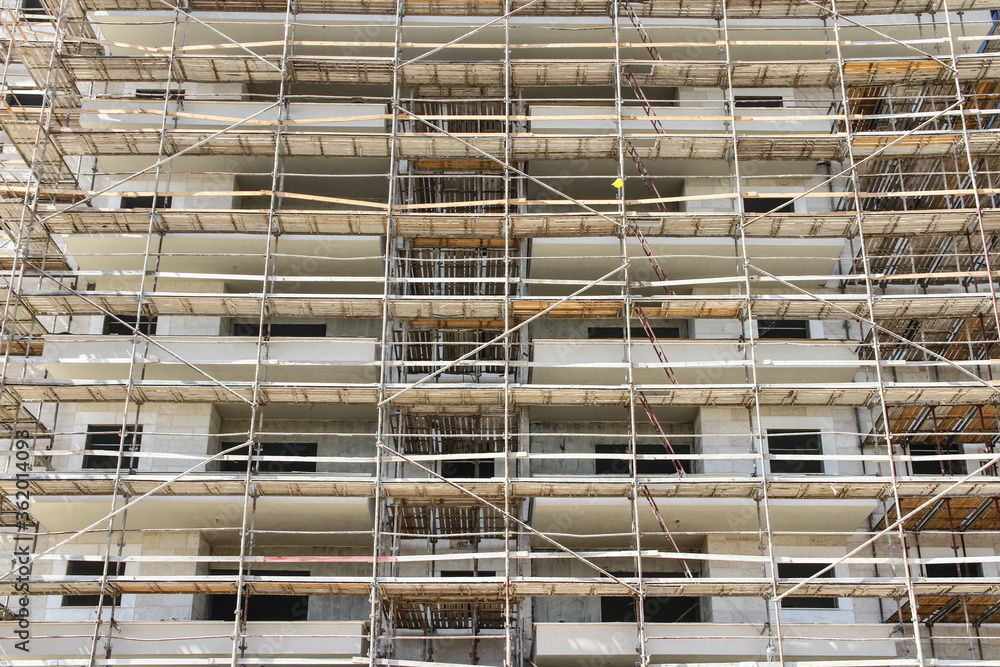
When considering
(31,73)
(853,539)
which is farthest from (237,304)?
(853,539)

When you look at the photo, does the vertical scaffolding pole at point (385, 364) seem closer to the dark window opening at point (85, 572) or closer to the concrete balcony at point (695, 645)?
the concrete balcony at point (695, 645)

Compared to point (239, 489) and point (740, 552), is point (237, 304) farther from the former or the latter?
point (740, 552)

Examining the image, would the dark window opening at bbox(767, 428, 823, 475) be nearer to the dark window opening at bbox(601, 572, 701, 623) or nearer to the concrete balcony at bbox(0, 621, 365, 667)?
→ the dark window opening at bbox(601, 572, 701, 623)

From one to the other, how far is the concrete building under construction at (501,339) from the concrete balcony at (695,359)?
80 mm

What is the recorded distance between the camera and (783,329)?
24.7 m

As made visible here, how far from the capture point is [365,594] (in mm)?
20281

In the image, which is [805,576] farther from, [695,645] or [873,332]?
[873,332]

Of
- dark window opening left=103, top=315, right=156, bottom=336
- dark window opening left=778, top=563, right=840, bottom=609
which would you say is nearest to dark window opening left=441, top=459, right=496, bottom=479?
dark window opening left=778, top=563, right=840, bottom=609

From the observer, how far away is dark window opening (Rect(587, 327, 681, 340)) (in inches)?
983

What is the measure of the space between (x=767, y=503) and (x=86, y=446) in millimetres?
14018

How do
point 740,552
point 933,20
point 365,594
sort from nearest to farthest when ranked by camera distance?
point 365,594, point 740,552, point 933,20

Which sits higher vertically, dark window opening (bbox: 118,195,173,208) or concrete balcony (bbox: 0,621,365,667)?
dark window opening (bbox: 118,195,173,208)

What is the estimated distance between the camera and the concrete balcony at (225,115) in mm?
23703

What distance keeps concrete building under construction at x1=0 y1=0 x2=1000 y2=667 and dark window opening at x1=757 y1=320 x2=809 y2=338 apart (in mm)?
103
